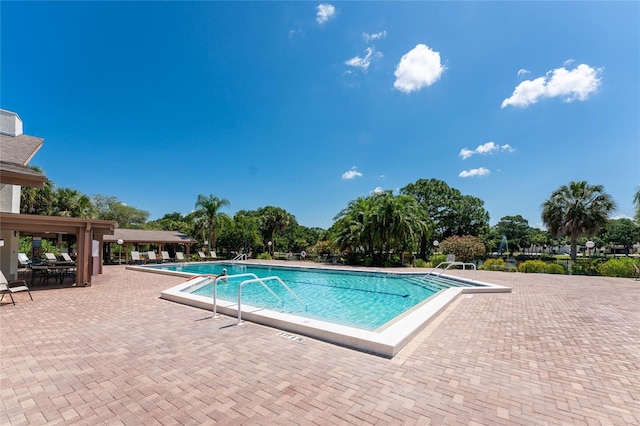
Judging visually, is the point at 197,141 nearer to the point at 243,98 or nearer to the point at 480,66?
the point at 243,98

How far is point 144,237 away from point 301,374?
86.0 ft

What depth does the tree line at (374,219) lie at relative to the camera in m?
22.4

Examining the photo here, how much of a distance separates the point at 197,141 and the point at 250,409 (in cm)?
2524

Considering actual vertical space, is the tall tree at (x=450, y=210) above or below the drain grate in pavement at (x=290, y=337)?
above

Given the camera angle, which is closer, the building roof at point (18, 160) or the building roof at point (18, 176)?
the building roof at point (18, 176)

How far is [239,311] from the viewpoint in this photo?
6.08 m

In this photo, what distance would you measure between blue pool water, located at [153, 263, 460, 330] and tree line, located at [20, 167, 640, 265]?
634 cm

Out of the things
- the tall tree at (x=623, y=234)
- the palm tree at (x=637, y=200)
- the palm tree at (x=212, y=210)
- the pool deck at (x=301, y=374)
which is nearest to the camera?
the pool deck at (x=301, y=374)

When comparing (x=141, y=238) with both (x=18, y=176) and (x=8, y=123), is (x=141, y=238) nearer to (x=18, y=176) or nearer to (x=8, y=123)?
(x=8, y=123)

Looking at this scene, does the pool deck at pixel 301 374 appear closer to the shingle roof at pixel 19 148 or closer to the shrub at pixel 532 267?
the shingle roof at pixel 19 148

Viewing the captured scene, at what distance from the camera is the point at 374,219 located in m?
22.8

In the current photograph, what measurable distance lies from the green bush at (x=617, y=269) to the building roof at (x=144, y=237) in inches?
1190

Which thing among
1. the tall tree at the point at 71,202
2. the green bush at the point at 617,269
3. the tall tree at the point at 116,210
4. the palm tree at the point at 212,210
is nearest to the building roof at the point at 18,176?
the palm tree at the point at 212,210

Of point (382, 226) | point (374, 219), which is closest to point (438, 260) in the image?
point (382, 226)
